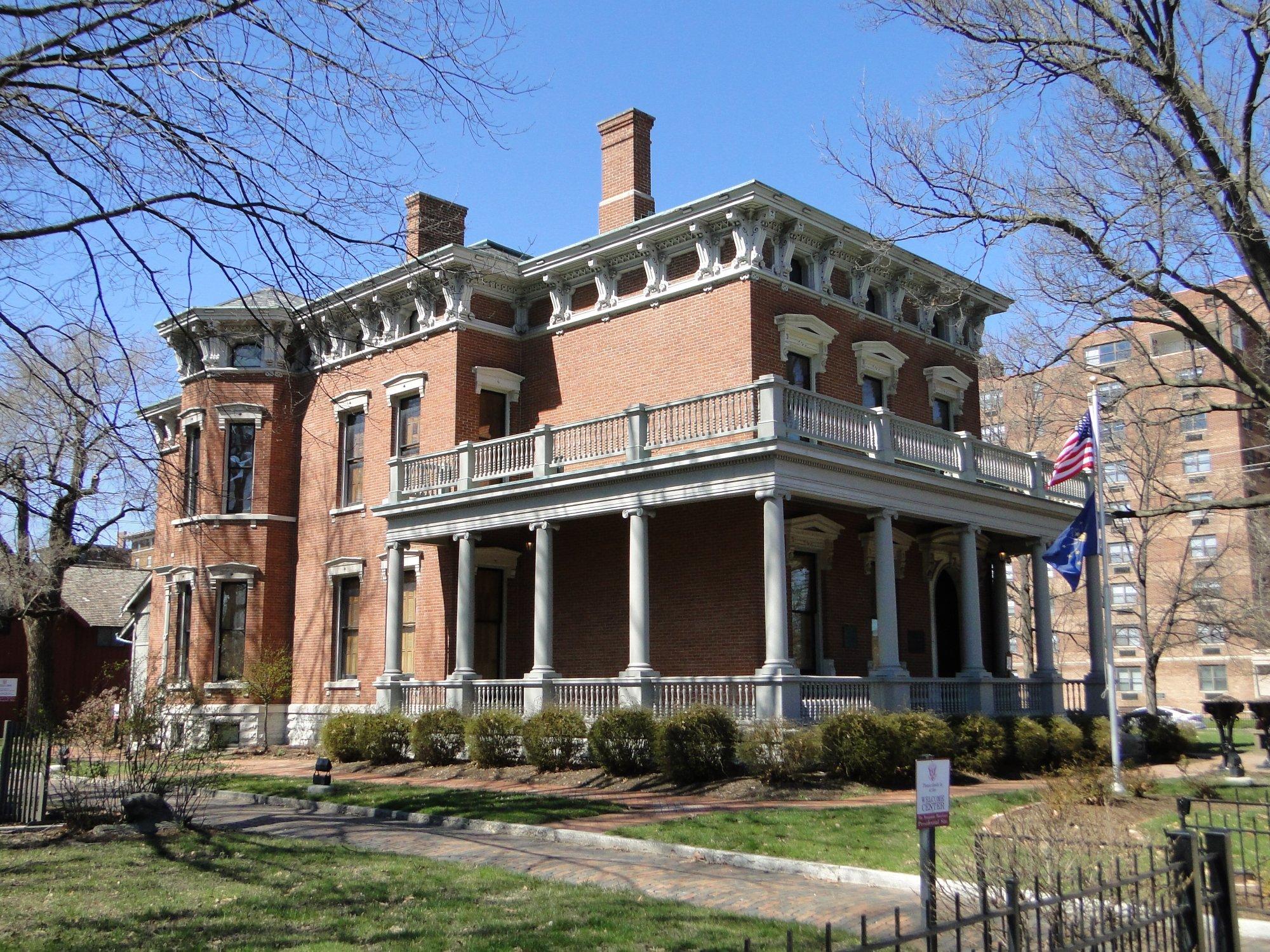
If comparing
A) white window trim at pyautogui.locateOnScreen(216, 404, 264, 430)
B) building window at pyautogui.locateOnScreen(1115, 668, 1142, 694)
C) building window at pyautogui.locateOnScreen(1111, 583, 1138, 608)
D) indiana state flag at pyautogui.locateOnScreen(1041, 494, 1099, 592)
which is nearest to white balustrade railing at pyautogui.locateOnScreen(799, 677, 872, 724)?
indiana state flag at pyautogui.locateOnScreen(1041, 494, 1099, 592)

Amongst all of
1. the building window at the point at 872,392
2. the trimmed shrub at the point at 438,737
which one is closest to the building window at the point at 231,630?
the trimmed shrub at the point at 438,737

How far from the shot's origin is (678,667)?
21.8 metres

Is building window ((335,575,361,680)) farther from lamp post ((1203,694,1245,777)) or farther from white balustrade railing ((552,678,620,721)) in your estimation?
lamp post ((1203,694,1245,777))

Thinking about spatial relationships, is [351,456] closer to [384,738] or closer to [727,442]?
[384,738]

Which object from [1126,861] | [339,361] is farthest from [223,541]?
[1126,861]

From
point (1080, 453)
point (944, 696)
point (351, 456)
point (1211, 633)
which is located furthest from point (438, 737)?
point (1211, 633)

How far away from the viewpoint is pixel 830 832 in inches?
490

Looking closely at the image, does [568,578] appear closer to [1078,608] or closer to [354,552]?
[354,552]

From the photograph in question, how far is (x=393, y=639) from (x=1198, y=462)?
5837cm

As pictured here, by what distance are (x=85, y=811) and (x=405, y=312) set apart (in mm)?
15218

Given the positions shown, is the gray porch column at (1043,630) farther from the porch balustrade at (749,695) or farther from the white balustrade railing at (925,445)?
the white balustrade railing at (925,445)

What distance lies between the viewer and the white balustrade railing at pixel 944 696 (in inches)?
786

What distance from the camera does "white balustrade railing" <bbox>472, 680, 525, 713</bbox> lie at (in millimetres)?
21422

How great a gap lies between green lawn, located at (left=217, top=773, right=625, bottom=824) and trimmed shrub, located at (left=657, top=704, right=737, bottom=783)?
1700 mm
